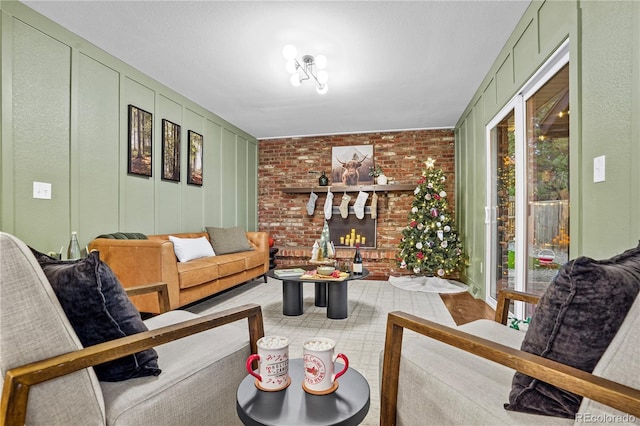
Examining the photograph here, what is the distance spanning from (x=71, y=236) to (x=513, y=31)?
4.06 metres

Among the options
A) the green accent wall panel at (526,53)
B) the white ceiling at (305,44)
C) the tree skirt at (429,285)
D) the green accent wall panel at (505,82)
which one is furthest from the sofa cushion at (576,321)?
the tree skirt at (429,285)

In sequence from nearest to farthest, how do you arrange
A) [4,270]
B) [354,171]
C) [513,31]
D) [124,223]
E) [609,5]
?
[4,270], [609,5], [513,31], [124,223], [354,171]

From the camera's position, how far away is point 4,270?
80cm

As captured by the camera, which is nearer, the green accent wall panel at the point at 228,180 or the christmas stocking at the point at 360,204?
the green accent wall panel at the point at 228,180

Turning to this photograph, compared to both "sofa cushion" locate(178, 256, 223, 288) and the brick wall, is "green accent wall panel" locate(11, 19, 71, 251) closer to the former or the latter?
"sofa cushion" locate(178, 256, 223, 288)

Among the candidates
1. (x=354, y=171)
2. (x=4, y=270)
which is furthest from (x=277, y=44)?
(x=354, y=171)

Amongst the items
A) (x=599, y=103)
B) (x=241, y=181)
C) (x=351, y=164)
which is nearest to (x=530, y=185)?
(x=599, y=103)

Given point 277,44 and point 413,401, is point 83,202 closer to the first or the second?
point 277,44

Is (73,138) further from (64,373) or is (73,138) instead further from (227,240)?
(64,373)

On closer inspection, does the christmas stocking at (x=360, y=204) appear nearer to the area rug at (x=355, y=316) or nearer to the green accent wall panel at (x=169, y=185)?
the area rug at (x=355, y=316)

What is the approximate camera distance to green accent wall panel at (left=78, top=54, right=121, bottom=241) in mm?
2824

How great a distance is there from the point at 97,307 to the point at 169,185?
3.29 m

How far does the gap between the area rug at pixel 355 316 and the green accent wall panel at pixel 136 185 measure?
3.51 feet

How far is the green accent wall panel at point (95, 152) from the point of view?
2824 mm
